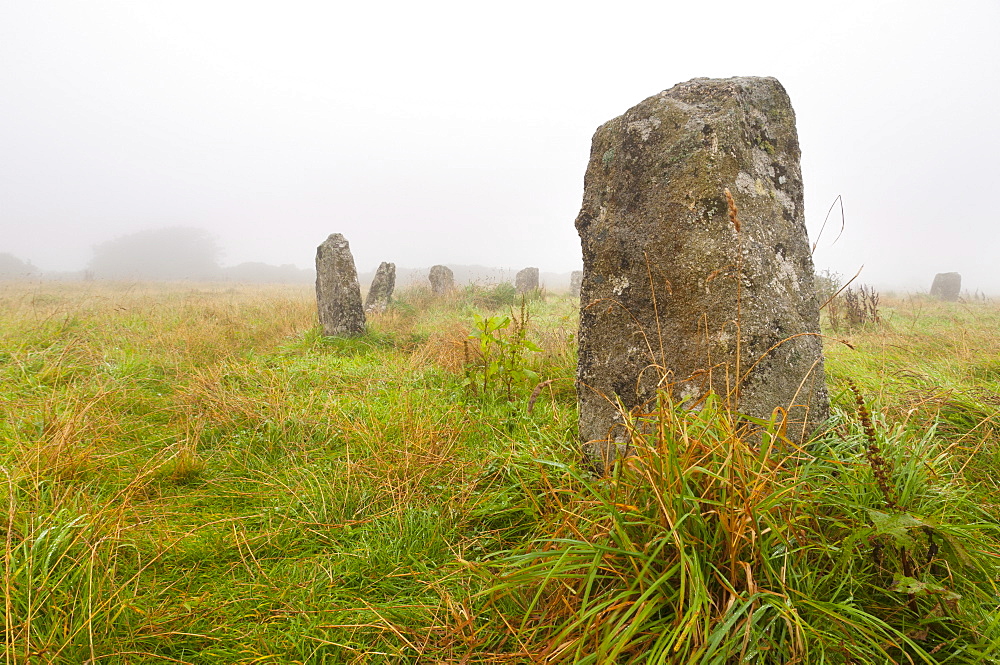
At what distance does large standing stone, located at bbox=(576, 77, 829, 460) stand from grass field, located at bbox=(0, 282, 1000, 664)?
245 mm

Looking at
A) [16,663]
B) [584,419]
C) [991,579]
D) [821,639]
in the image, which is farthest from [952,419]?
[16,663]

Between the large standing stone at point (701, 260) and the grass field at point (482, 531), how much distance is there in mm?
245

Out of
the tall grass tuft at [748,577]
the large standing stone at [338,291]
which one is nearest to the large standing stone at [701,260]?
the tall grass tuft at [748,577]

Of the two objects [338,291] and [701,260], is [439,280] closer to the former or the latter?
[338,291]

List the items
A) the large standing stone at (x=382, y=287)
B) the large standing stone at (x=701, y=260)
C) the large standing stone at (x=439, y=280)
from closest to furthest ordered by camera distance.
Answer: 1. the large standing stone at (x=701, y=260)
2. the large standing stone at (x=382, y=287)
3. the large standing stone at (x=439, y=280)

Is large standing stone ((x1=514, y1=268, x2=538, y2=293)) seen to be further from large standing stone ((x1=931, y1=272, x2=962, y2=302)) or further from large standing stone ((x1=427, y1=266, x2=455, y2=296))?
large standing stone ((x1=931, y1=272, x2=962, y2=302))

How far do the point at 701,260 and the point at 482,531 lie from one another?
1687 millimetres

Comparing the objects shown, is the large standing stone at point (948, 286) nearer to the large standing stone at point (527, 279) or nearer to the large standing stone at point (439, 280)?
the large standing stone at point (527, 279)

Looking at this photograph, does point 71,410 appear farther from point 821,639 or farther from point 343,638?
point 821,639

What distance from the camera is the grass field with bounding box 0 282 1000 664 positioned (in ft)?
4.16

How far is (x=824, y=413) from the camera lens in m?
2.17

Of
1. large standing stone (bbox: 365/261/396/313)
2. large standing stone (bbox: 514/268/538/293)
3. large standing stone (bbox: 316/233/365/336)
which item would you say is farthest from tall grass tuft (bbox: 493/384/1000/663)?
large standing stone (bbox: 514/268/538/293)

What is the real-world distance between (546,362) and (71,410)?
12.1 feet

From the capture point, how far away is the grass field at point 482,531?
1.27 m
